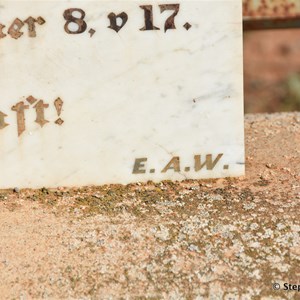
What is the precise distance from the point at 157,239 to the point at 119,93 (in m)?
0.65

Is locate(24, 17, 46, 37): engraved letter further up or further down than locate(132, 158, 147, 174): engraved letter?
further up

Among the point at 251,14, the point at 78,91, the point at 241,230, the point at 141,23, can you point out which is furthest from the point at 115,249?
the point at 251,14

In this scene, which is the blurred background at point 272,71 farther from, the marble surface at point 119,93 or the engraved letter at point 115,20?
the engraved letter at point 115,20

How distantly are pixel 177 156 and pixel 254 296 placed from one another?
0.85m

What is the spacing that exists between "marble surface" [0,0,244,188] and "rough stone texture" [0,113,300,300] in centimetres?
10

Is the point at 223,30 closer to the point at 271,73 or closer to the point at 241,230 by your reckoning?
the point at 241,230

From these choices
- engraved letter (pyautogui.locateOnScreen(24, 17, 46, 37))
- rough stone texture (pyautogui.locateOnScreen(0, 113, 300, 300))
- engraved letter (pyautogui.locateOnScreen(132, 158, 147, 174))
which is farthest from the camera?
engraved letter (pyautogui.locateOnScreen(132, 158, 147, 174))

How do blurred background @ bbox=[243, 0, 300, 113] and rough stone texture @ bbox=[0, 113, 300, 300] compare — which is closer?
rough stone texture @ bbox=[0, 113, 300, 300]

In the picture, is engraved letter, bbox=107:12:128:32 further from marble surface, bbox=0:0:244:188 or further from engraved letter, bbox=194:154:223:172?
engraved letter, bbox=194:154:223:172

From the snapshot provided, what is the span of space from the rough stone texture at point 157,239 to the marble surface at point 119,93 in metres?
0.10

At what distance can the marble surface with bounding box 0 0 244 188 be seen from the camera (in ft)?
9.65

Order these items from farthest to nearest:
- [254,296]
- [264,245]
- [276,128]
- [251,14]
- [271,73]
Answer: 1. [271,73]
2. [251,14]
3. [276,128]
4. [264,245]
5. [254,296]

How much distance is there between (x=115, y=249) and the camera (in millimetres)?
2617

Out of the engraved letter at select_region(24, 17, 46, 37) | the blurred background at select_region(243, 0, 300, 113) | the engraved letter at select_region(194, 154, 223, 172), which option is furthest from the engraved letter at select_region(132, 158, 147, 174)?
the blurred background at select_region(243, 0, 300, 113)
